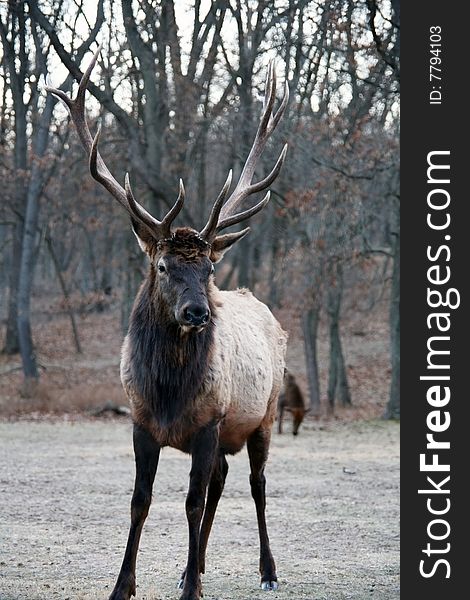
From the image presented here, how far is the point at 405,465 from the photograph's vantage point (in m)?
6.65

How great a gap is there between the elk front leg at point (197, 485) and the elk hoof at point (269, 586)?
735 mm

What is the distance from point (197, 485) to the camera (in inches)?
283

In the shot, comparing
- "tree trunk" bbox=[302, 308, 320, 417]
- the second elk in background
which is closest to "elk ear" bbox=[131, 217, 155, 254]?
the second elk in background

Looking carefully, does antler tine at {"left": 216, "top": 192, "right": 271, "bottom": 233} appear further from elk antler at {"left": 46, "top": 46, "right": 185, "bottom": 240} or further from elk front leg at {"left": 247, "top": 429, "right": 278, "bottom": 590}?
elk front leg at {"left": 247, "top": 429, "right": 278, "bottom": 590}

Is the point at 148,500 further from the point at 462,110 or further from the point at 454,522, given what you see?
the point at 462,110

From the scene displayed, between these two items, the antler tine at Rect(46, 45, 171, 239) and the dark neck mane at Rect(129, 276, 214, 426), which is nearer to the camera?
the dark neck mane at Rect(129, 276, 214, 426)

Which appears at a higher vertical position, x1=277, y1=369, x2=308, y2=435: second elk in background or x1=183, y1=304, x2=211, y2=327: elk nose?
x1=183, y1=304, x2=211, y2=327: elk nose

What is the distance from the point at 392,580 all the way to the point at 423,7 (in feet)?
14.0

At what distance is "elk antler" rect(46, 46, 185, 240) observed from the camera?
738cm

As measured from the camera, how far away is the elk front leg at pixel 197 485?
710cm

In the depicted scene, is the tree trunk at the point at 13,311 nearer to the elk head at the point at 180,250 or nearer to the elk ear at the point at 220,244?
the elk head at the point at 180,250

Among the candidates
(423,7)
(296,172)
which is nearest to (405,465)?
(423,7)

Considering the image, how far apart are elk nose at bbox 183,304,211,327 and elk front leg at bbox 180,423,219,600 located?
Result: 837 mm

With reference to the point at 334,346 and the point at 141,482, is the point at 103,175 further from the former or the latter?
the point at 334,346
